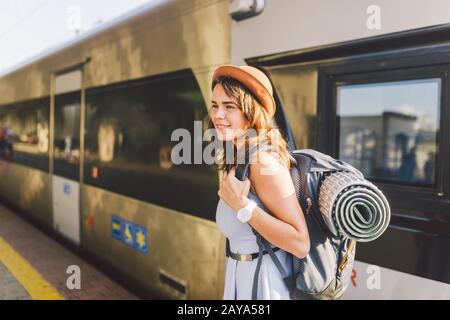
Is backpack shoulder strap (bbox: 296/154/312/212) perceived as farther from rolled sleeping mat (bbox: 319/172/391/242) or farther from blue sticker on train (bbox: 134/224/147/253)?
blue sticker on train (bbox: 134/224/147/253)

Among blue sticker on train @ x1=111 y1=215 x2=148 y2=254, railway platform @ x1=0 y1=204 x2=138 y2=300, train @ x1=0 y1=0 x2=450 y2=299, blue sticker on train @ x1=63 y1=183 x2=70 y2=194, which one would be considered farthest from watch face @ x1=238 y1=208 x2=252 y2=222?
blue sticker on train @ x1=63 y1=183 x2=70 y2=194

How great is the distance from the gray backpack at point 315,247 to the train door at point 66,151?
366cm

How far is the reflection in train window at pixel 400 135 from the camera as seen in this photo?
1822 millimetres

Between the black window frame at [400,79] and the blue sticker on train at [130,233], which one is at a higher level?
the black window frame at [400,79]

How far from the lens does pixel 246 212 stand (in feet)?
5.10

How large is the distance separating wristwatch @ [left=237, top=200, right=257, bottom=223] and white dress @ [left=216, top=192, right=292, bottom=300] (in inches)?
1.9

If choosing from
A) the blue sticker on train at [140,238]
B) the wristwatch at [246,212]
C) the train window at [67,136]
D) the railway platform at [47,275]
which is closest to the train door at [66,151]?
the train window at [67,136]

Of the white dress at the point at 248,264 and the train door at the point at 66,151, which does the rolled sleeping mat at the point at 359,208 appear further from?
the train door at the point at 66,151

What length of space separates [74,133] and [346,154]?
3652mm

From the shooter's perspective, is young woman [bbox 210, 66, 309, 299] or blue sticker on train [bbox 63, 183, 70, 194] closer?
young woman [bbox 210, 66, 309, 299]

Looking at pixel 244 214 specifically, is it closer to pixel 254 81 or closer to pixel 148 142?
pixel 254 81

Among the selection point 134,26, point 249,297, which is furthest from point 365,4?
point 134,26

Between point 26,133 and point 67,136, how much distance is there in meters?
2.30

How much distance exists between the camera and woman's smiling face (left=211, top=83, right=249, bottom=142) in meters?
1.58
